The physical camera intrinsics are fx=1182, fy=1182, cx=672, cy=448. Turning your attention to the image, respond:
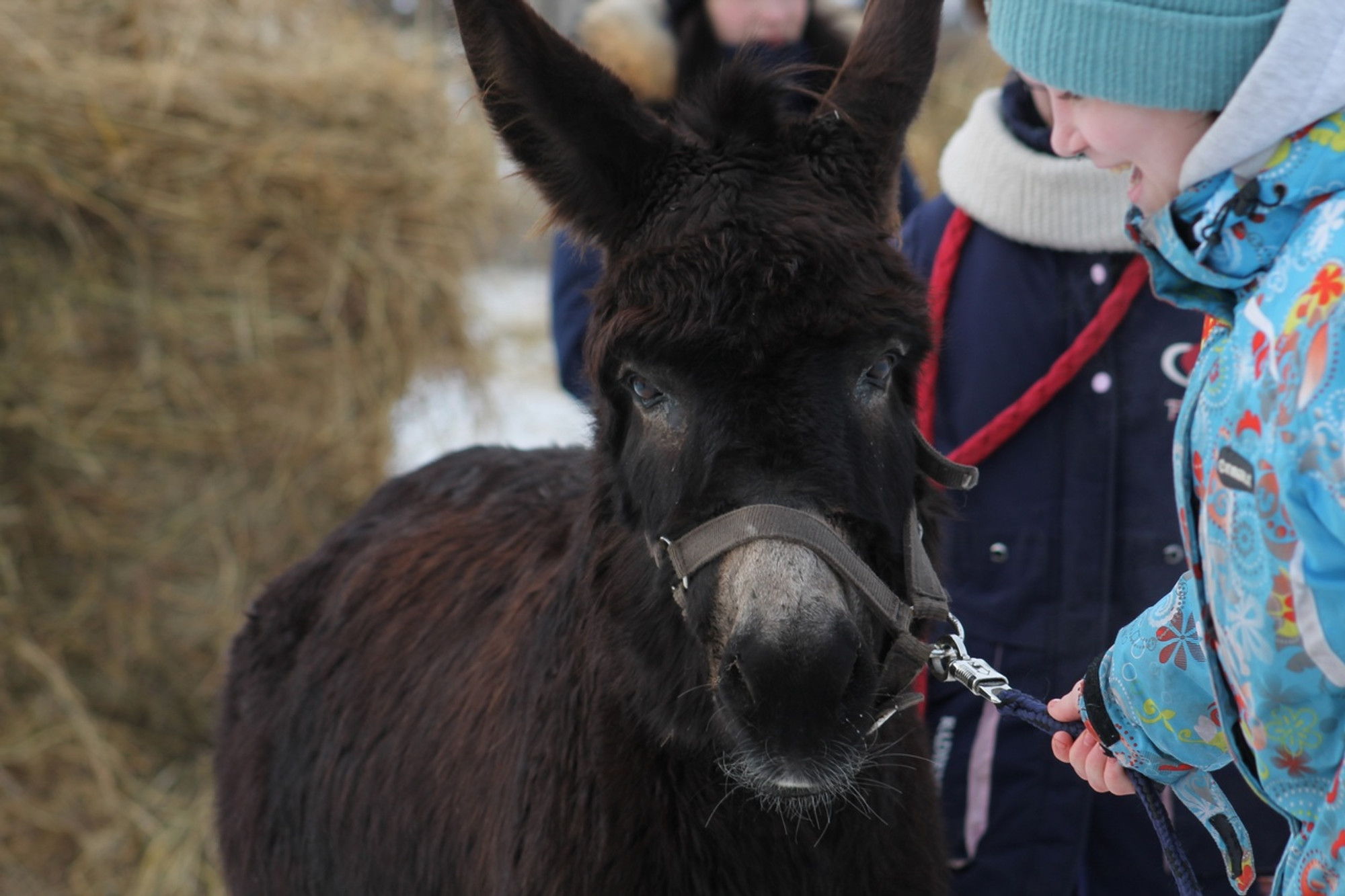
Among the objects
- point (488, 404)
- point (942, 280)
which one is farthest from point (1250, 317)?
point (488, 404)

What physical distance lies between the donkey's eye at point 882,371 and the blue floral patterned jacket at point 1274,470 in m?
0.51

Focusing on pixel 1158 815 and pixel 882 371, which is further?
pixel 882 371

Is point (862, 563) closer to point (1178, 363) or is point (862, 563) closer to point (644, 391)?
point (644, 391)

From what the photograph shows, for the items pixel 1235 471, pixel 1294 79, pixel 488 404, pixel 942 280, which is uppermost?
pixel 1294 79

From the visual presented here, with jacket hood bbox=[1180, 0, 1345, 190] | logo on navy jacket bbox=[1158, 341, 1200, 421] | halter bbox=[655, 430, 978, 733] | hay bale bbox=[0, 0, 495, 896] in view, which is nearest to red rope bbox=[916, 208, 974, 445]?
logo on navy jacket bbox=[1158, 341, 1200, 421]

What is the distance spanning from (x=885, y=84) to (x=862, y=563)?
0.92m

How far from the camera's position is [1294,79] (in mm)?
1258

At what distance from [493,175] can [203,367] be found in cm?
187

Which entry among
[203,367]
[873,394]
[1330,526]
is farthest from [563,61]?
[203,367]

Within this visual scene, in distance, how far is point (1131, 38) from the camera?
1358mm

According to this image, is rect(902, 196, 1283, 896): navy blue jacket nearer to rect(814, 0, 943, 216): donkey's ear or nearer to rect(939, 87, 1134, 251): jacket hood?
rect(939, 87, 1134, 251): jacket hood

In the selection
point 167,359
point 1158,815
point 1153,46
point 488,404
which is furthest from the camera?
point 488,404

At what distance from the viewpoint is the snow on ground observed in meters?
6.16

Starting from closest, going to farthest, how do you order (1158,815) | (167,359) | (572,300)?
(1158,815) < (572,300) < (167,359)
